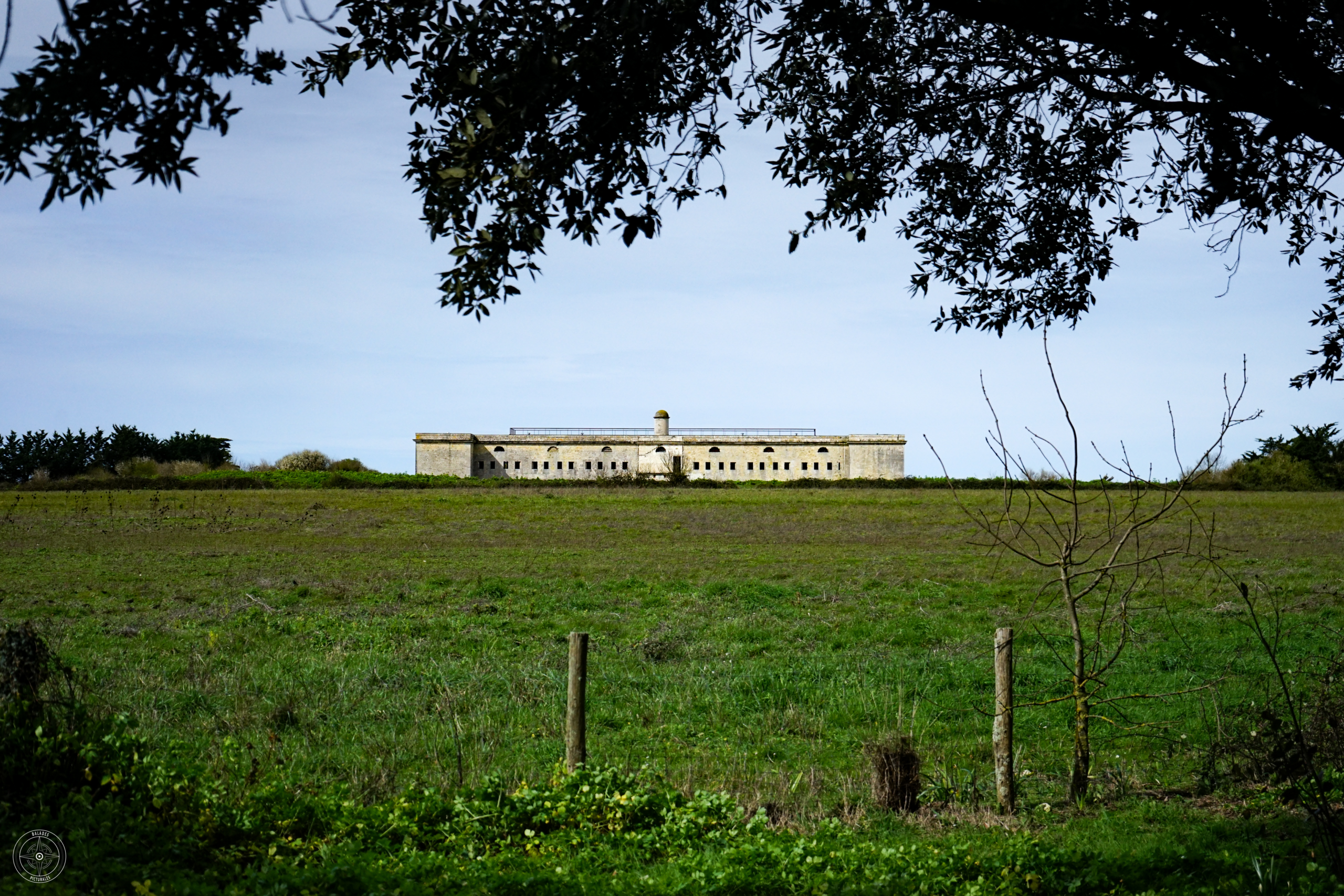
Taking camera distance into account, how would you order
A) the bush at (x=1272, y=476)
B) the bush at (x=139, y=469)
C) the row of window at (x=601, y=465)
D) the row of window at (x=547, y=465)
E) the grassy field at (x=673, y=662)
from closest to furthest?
the grassy field at (x=673, y=662)
the bush at (x=1272, y=476)
the bush at (x=139, y=469)
the row of window at (x=601, y=465)
the row of window at (x=547, y=465)

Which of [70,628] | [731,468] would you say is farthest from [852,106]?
[731,468]

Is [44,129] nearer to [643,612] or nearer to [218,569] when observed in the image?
[643,612]

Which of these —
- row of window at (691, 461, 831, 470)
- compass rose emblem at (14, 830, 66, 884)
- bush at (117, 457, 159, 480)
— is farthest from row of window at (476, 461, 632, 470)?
compass rose emblem at (14, 830, 66, 884)

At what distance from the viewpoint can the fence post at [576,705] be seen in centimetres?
761

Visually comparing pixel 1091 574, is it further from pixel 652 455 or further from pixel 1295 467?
pixel 652 455

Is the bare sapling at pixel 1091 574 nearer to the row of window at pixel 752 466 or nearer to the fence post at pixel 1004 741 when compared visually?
the fence post at pixel 1004 741

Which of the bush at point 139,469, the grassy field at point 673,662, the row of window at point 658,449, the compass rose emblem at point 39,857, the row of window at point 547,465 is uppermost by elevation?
the row of window at point 658,449

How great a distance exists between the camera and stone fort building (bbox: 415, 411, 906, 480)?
7519 centimetres

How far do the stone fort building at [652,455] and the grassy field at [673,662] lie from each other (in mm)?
45681

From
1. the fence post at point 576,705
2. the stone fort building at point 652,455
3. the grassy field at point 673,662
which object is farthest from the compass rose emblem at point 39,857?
the stone fort building at point 652,455

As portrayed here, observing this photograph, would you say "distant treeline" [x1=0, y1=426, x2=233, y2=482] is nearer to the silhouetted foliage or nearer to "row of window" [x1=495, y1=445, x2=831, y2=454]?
"row of window" [x1=495, y1=445, x2=831, y2=454]

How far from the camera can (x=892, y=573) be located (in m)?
22.2

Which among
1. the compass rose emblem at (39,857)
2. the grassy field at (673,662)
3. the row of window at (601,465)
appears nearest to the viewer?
the compass rose emblem at (39,857)

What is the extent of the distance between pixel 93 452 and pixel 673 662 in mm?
62420
